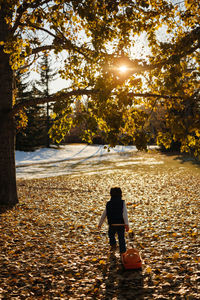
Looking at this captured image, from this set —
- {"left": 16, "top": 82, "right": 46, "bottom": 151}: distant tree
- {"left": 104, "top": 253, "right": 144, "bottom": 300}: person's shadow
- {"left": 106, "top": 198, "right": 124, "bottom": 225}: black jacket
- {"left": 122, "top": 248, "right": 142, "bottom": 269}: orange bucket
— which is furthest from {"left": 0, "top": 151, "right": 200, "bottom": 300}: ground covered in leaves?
{"left": 16, "top": 82, "right": 46, "bottom": 151}: distant tree

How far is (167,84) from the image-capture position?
17.4 ft

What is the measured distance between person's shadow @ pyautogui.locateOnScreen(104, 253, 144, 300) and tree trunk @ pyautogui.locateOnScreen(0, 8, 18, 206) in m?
6.42

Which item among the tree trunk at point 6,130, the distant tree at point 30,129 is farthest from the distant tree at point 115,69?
the distant tree at point 30,129

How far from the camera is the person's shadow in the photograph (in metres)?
4.33

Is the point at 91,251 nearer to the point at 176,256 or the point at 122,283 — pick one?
the point at 122,283

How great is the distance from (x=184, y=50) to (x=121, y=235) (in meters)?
4.25

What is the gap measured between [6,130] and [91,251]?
614cm

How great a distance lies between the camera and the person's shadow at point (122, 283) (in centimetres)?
433

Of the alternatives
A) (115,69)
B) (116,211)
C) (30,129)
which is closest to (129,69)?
(115,69)

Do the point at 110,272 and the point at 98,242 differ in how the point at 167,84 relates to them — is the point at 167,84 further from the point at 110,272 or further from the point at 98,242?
the point at 98,242

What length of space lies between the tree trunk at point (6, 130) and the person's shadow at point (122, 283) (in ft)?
21.1

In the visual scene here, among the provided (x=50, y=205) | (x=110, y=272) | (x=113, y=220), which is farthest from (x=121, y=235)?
(x=50, y=205)

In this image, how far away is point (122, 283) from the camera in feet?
15.4

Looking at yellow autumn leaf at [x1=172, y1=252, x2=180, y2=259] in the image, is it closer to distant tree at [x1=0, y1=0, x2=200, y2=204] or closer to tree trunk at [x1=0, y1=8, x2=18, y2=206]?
distant tree at [x1=0, y1=0, x2=200, y2=204]
